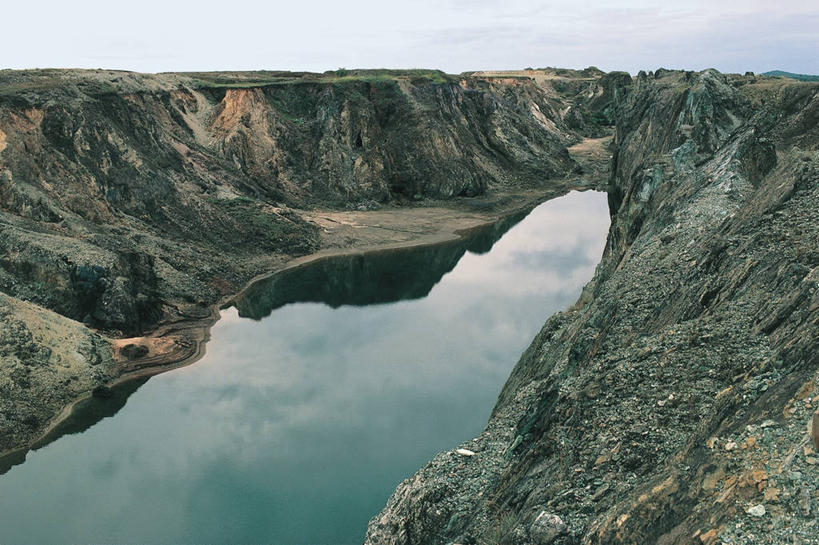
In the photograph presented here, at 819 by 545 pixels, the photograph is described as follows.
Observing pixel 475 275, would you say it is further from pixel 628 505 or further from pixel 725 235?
pixel 628 505

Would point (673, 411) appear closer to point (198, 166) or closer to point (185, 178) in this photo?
point (185, 178)

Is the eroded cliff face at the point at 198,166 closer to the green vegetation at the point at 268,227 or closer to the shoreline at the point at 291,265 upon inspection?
the green vegetation at the point at 268,227

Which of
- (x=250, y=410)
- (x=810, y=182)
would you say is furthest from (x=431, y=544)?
(x=250, y=410)

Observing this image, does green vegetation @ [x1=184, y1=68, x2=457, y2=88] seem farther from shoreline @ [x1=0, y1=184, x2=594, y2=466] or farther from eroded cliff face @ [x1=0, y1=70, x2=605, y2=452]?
shoreline @ [x1=0, y1=184, x2=594, y2=466]

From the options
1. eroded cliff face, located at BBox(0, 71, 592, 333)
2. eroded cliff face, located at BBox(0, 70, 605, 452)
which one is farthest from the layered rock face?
eroded cliff face, located at BBox(0, 71, 592, 333)

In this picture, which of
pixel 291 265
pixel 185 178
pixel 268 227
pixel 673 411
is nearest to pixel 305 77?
pixel 185 178
